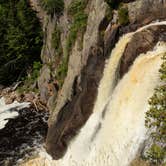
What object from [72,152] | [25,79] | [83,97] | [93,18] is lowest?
[25,79]

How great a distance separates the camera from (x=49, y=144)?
3141cm

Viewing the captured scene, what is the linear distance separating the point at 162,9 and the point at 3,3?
2934 cm

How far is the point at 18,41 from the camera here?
49.1 meters

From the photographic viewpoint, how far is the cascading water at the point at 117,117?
22422 mm

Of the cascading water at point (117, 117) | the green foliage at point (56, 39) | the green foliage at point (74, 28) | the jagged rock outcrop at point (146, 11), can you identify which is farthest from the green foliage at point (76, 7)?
the cascading water at point (117, 117)

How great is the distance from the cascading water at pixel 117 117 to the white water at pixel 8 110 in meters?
9.93

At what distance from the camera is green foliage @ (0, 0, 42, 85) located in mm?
49188

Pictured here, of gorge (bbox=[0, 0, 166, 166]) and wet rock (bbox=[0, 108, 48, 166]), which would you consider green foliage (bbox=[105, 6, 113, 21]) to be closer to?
gorge (bbox=[0, 0, 166, 166])

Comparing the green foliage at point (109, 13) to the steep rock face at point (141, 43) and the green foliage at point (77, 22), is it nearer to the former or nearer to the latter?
the green foliage at point (77, 22)

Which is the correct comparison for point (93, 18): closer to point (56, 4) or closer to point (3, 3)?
point (56, 4)

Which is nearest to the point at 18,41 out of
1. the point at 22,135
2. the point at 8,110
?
the point at 8,110

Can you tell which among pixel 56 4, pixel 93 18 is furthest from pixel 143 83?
pixel 56 4

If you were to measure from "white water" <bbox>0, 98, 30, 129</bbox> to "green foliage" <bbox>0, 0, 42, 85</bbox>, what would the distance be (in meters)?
5.87

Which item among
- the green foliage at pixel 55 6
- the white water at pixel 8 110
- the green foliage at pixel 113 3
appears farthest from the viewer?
the green foliage at pixel 55 6
